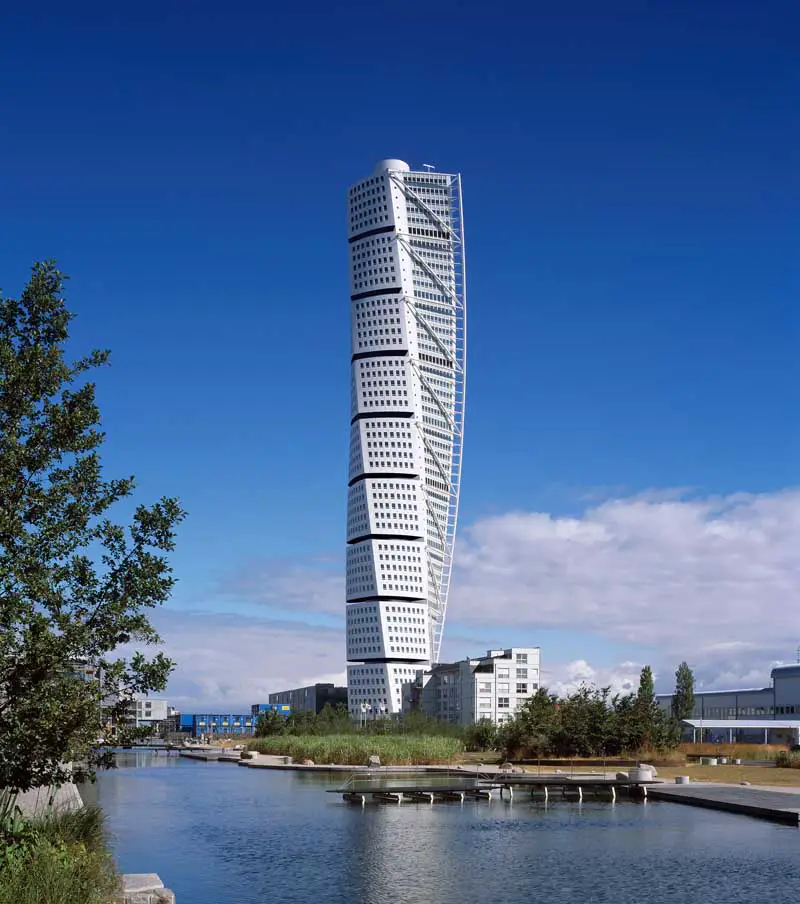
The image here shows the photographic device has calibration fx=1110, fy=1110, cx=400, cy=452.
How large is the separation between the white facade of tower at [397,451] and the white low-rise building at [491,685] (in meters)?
16.4

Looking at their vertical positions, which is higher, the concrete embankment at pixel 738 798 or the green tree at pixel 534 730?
the green tree at pixel 534 730

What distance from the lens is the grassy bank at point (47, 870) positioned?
15.7 meters

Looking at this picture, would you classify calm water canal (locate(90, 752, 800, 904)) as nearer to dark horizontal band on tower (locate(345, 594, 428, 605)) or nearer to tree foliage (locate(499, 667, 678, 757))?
tree foliage (locate(499, 667, 678, 757))

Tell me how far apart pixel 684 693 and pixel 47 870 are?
12456cm

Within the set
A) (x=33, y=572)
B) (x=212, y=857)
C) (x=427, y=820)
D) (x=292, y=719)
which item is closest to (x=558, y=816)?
(x=427, y=820)

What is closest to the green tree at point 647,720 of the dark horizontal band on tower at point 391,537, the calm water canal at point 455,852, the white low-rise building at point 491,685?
the calm water canal at point 455,852

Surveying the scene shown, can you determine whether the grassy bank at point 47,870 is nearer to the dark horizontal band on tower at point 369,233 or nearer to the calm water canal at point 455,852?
the calm water canal at point 455,852

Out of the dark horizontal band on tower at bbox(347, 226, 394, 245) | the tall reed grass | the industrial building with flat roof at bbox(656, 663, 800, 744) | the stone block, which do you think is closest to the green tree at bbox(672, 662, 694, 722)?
the industrial building with flat roof at bbox(656, 663, 800, 744)

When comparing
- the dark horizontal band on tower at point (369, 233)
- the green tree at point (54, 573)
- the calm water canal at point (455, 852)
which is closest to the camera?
the green tree at point (54, 573)

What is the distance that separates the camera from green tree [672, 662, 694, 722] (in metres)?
132

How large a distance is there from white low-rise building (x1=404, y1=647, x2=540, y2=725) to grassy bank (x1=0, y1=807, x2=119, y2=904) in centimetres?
12740

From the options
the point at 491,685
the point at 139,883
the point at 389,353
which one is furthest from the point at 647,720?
the point at 389,353

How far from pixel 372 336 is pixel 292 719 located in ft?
228

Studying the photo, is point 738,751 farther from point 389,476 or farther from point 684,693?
point 389,476
